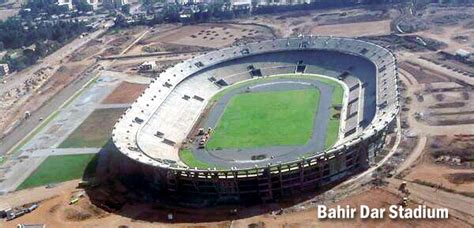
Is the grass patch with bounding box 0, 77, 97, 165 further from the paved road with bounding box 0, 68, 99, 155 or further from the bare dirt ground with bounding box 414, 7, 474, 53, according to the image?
the bare dirt ground with bounding box 414, 7, 474, 53

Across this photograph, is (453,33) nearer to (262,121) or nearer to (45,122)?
(262,121)

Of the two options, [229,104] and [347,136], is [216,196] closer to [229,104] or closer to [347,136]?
[347,136]

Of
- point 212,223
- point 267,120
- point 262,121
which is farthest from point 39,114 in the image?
point 212,223

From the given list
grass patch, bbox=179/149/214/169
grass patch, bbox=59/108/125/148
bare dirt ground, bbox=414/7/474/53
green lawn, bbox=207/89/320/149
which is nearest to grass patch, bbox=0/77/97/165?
grass patch, bbox=59/108/125/148

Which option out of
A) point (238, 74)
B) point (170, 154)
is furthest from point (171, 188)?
point (238, 74)

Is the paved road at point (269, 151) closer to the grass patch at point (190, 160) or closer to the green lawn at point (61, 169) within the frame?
the grass patch at point (190, 160)

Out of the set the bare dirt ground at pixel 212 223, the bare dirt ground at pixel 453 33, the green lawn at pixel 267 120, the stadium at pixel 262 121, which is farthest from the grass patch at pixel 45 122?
the bare dirt ground at pixel 453 33
